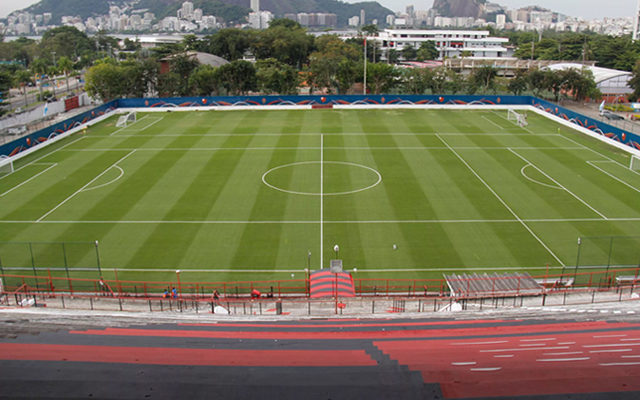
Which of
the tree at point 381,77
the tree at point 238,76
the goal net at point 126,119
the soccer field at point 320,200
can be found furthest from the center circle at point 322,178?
the tree at point 238,76

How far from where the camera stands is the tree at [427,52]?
168 meters

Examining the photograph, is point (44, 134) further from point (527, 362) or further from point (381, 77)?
point (527, 362)

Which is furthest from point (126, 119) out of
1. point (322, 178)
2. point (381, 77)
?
point (381, 77)

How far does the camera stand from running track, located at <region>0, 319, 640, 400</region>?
1159cm

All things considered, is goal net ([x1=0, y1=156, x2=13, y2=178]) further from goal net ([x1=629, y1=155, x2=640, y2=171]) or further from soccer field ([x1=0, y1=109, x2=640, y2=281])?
goal net ([x1=629, y1=155, x2=640, y2=171])

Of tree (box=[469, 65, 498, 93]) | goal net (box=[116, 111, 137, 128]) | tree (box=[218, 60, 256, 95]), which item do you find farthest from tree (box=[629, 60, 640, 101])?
goal net (box=[116, 111, 137, 128])

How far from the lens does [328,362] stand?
45.2ft

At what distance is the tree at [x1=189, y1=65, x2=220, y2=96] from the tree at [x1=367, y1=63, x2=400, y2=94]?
23.4 metres

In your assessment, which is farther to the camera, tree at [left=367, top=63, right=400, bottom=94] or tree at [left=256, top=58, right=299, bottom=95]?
tree at [left=367, top=63, right=400, bottom=94]

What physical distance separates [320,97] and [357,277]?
48.2 m

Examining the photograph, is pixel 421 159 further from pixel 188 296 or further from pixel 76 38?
pixel 76 38

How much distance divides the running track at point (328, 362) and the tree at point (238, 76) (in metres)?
66.1

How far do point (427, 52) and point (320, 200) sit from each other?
148112 mm

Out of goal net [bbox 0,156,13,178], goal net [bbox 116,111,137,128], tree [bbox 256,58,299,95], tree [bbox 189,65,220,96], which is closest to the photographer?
goal net [bbox 0,156,13,178]
